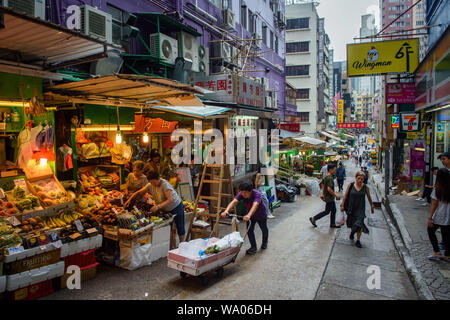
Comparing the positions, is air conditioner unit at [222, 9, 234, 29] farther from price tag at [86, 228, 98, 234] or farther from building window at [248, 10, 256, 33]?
price tag at [86, 228, 98, 234]

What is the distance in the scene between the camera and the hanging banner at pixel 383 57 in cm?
1278

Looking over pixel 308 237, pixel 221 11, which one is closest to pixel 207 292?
pixel 308 237

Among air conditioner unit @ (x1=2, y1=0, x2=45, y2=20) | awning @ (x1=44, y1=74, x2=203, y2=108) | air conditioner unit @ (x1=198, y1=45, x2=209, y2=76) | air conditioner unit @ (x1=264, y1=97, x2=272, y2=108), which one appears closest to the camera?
awning @ (x1=44, y1=74, x2=203, y2=108)

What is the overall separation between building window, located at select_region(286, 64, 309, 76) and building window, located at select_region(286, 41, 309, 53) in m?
2.34

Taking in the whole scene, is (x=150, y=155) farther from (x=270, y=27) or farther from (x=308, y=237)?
(x=270, y=27)

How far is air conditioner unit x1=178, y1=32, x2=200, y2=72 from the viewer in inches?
447

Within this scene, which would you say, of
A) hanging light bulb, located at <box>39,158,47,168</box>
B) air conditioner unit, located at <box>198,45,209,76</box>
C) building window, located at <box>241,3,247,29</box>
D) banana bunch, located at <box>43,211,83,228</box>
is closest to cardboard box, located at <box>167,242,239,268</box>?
banana bunch, located at <box>43,211,83,228</box>

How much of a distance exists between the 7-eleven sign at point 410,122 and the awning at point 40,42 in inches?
494

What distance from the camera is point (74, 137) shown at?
827 cm

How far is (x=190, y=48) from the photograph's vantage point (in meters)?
11.7

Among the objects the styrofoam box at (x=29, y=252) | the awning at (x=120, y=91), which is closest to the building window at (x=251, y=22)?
the awning at (x=120, y=91)

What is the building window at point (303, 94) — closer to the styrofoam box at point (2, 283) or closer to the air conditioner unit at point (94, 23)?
the air conditioner unit at point (94, 23)
